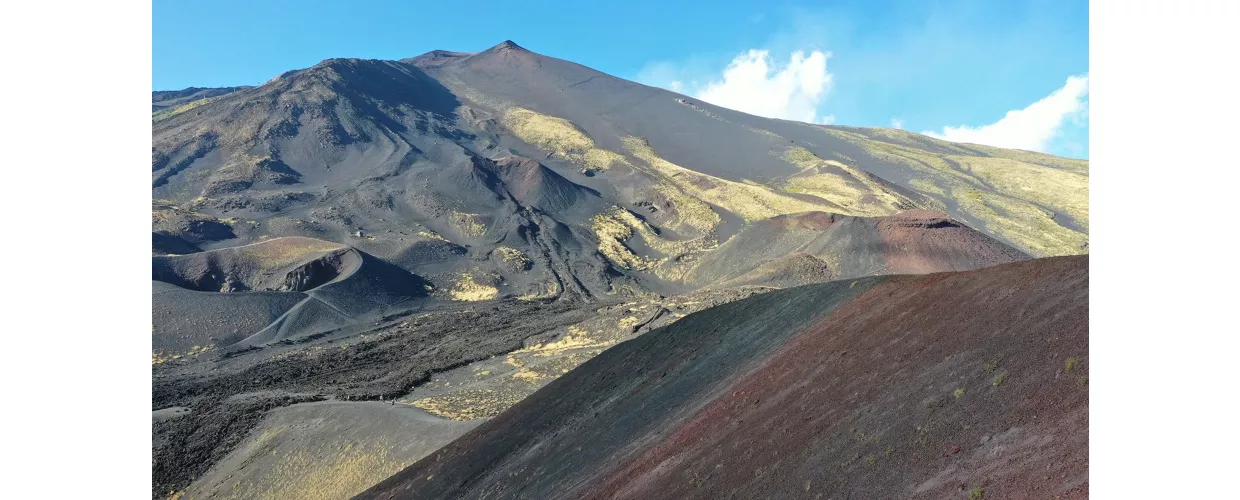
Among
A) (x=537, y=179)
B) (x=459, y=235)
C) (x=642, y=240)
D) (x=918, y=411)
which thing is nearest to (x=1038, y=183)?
(x=642, y=240)

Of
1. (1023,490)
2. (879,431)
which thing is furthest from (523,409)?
(1023,490)

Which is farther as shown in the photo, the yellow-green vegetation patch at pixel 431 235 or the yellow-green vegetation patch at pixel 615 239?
the yellow-green vegetation patch at pixel 615 239

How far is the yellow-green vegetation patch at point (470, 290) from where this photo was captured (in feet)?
207

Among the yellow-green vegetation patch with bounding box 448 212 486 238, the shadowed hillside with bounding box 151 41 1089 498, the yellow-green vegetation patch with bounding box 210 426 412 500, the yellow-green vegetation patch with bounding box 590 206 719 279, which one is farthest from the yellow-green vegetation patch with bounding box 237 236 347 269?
the yellow-green vegetation patch with bounding box 210 426 412 500

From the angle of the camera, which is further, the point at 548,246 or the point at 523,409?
the point at 548,246

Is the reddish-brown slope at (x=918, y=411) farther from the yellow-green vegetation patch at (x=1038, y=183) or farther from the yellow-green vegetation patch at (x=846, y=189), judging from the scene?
the yellow-green vegetation patch at (x=1038, y=183)

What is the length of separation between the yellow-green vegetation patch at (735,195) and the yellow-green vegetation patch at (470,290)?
3358 cm

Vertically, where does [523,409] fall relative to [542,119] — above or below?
below

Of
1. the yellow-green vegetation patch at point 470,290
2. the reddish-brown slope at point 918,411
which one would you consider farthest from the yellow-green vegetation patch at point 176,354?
the reddish-brown slope at point 918,411

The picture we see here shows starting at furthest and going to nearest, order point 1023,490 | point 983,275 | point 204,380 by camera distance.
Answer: point 204,380
point 983,275
point 1023,490

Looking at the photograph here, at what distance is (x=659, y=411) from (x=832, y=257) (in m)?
40.0

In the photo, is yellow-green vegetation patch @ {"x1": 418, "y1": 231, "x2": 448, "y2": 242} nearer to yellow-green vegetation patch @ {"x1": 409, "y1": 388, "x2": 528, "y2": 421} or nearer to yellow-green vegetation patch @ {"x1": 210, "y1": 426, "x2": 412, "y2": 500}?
yellow-green vegetation patch @ {"x1": 409, "y1": 388, "x2": 528, "y2": 421}

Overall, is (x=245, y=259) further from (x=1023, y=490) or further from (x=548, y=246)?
(x=1023, y=490)

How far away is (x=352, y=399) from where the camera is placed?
33.2 metres
